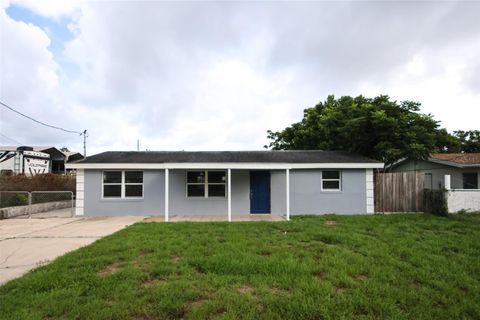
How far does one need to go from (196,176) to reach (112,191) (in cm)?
388

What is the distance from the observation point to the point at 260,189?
45.1 ft

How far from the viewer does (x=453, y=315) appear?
3.65 m

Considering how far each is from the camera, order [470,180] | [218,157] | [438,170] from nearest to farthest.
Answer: [218,157] → [470,180] → [438,170]

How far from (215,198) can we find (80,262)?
313 inches

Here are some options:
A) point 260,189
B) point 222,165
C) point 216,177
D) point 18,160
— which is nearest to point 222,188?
point 216,177

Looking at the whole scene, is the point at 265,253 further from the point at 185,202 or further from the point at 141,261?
the point at 185,202

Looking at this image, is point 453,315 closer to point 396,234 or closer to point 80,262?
point 396,234

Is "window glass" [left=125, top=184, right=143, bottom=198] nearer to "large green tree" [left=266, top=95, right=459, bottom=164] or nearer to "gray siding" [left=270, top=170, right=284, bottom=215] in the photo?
"gray siding" [left=270, top=170, right=284, bottom=215]

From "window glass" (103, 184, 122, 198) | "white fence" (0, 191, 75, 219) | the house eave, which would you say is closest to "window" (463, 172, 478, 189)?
the house eave

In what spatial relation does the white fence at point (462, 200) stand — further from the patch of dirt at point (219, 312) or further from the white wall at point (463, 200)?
the patch of dirt at point (219, 312)

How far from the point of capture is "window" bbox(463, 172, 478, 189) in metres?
16.6

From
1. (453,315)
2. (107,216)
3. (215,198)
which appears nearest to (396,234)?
(453,315)

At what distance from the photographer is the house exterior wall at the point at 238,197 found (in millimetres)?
13148

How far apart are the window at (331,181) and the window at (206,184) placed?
471cm
